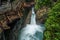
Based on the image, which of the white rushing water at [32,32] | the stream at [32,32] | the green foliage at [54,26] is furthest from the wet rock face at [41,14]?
the green foliage at [54,26]

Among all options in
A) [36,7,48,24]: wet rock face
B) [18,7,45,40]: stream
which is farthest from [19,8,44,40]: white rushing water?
[36,7,48,24]: wet rock face

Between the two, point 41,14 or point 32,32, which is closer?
point 32,32

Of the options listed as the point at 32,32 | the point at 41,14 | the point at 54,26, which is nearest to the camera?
the point at 54,26

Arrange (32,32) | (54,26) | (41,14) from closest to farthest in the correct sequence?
(54,26) → (32,32) → (41,14)

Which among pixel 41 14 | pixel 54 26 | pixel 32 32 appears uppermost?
pixel 54 26

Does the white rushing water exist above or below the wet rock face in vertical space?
below

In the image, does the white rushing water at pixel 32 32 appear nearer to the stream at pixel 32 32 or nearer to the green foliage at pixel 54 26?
the stream at pixel 32 32

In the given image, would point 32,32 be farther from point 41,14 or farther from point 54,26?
point 54,26

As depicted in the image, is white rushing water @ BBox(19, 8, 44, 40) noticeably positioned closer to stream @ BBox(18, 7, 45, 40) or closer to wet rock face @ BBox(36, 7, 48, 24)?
stream @ BBox(18, 7, 45, 40)

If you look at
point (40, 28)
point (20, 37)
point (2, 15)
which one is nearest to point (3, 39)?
point (2, 15)

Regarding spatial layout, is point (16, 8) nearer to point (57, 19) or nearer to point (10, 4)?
point (10, 4)

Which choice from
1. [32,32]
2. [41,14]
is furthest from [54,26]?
[41,14]

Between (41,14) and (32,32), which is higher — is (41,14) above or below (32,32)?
above

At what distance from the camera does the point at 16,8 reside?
19.9 meters
